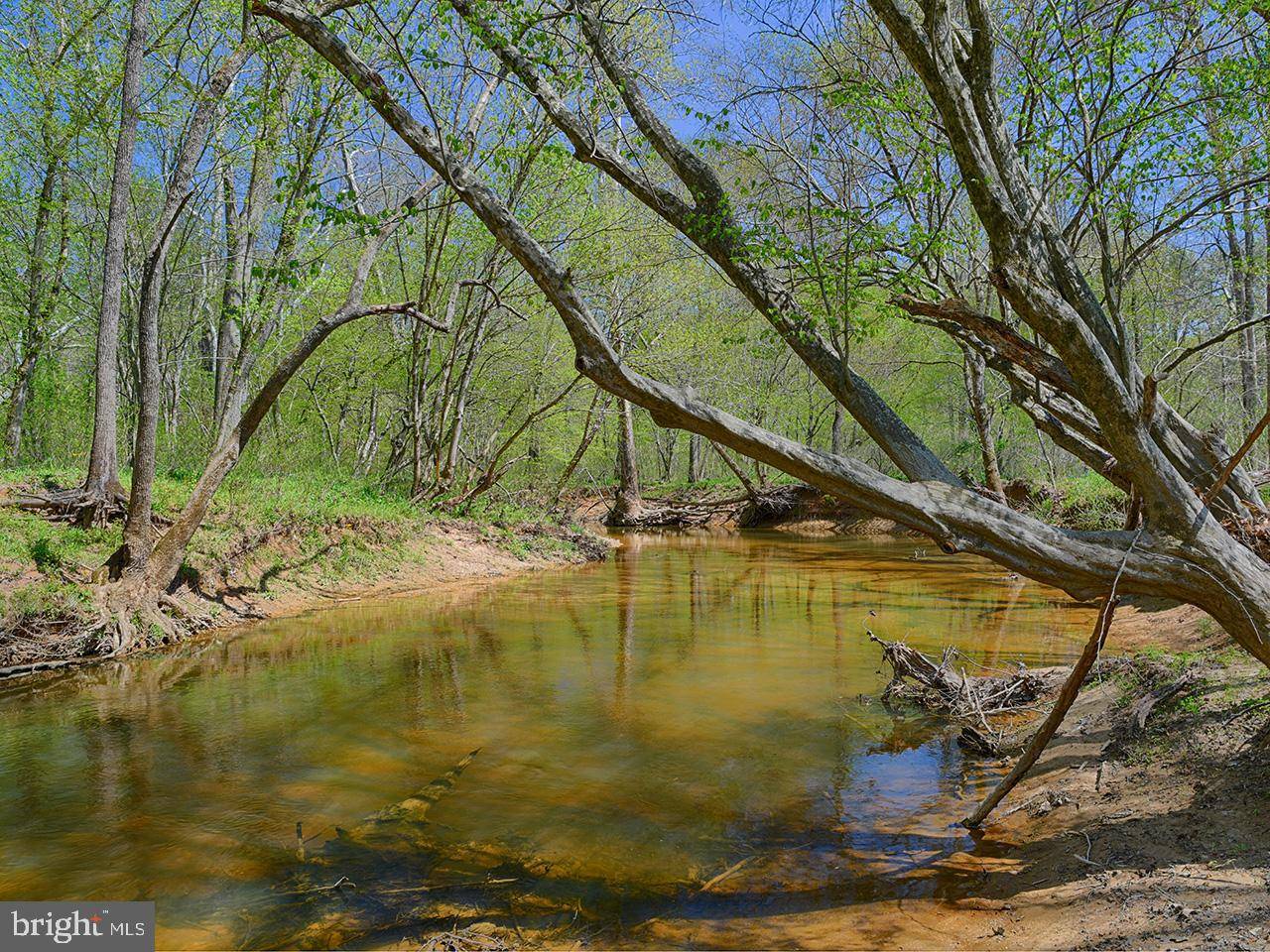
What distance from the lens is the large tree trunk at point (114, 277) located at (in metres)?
9.56

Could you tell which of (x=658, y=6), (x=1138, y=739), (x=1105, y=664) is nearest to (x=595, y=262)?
(x=658, y=6)

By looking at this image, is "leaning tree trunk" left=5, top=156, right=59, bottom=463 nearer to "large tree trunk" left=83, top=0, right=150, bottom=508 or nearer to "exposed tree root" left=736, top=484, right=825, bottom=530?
"large tree trunk" left=83, top=0, right=150, bottom=508

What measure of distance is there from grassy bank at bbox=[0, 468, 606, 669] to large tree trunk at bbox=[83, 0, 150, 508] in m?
0.77

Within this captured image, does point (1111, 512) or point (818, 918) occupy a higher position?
point (1111, 512)

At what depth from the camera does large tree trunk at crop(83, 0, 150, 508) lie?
956 centimetres

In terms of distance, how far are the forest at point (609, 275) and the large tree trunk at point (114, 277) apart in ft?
0.17

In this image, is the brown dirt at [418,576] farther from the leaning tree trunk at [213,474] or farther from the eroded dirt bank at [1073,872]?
the eroded dirt bank at [1073,872]

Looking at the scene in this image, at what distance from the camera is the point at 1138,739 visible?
4453 millimetres

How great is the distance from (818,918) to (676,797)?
157cm

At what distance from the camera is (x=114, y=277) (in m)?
10.3

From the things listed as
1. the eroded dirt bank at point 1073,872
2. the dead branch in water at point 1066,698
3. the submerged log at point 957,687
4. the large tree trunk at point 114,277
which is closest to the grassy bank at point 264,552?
the large tree trunk at point 114,277

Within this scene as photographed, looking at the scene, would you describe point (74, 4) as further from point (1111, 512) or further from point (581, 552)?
point (1111, 512)

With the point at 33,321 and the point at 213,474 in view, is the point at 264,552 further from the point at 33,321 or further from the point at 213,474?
the point at 33,321

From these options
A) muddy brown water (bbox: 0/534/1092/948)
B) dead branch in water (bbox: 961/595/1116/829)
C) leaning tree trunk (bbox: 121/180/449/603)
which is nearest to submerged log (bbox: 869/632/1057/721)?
muddy brown water (bbox: 0/534/1092/948)
